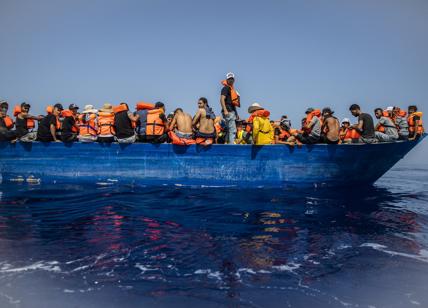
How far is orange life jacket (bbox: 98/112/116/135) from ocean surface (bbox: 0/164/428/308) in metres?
3.35

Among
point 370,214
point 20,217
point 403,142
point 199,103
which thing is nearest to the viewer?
point 20,217

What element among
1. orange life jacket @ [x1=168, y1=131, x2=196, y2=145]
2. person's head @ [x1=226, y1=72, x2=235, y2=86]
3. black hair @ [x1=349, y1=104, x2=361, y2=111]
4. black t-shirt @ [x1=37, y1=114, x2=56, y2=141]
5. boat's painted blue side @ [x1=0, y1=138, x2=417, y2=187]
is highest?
person's head @ [x1=226, y1=72, x2=235, y2=86]

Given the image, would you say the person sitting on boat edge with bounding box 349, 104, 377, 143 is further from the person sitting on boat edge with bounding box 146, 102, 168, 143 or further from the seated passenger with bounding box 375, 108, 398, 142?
the person sitting on boat edge with bounding box 146, 102, 168, 143

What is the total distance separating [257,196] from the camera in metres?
9.59

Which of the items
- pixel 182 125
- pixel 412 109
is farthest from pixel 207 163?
pixel 412 109

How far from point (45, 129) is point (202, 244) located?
362 inches

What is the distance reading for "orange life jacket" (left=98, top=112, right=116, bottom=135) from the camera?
1113 centimetres

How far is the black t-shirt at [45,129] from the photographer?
37.1 ft

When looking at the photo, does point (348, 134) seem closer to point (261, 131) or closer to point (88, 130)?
point (261, 131)

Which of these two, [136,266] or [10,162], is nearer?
[136,266]

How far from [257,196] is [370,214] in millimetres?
3303

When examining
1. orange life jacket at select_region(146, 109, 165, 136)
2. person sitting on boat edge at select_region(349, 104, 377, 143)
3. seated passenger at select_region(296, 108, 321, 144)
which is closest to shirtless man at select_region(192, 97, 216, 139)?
orange life jacket at select_region(146, 109, 165, 136)

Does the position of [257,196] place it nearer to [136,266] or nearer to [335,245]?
[335,245]

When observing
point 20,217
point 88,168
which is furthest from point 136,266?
point 88,168
